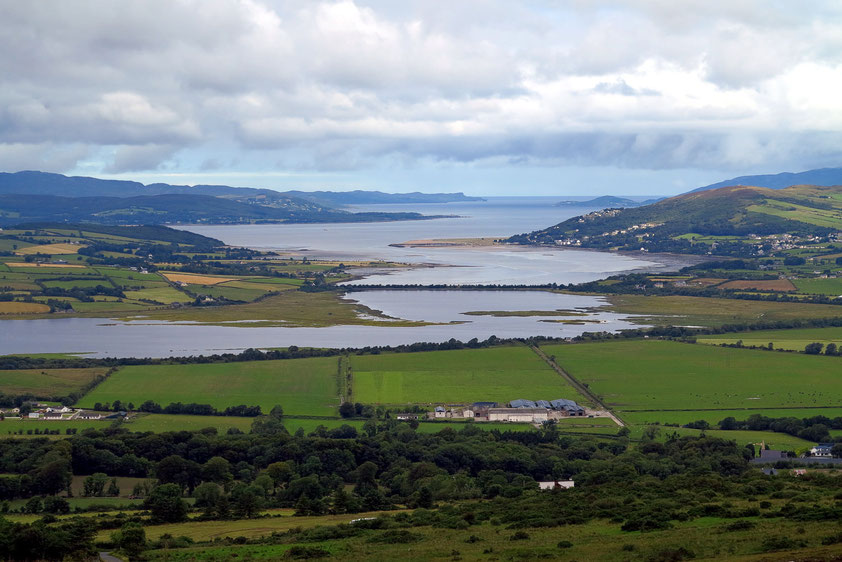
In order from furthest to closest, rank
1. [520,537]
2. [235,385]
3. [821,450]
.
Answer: [235,385] < [821,450] < [520,537]

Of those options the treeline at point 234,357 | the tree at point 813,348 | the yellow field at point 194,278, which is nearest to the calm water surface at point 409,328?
the treeline at point 234,357

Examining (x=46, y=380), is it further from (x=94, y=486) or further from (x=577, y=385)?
(x=577, y=385)

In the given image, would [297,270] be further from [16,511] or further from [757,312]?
[16,511]

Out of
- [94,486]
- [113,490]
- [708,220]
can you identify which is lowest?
[113,490]

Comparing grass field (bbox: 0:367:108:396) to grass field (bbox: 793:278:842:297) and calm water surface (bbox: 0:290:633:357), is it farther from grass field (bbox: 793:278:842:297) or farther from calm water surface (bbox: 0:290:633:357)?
grass field (bbox: 793:278:842:297)

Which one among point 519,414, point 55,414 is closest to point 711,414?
point 519,414

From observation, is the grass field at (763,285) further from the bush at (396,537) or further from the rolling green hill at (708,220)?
the bush at (396,537)
